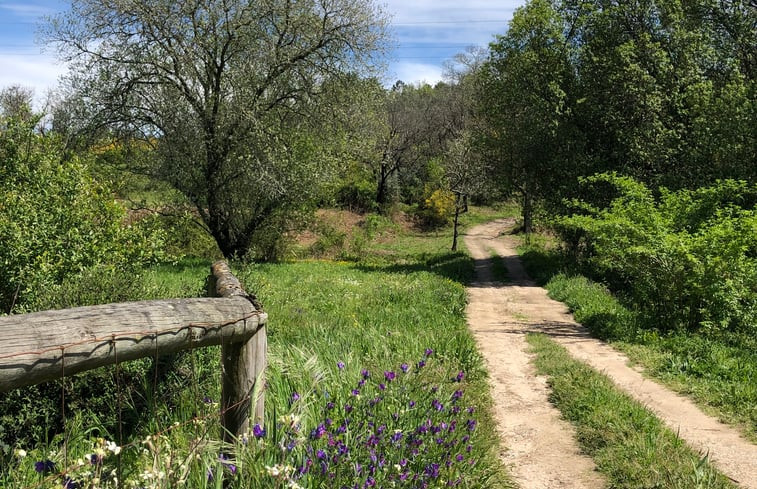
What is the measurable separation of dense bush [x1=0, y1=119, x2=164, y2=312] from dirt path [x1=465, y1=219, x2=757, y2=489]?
549 cm

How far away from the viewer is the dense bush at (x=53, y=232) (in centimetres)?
767

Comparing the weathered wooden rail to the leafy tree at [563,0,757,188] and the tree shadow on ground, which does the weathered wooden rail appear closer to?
the tree shadow on ground

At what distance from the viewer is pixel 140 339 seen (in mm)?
2688

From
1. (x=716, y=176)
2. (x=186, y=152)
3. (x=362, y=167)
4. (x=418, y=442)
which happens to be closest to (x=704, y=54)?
(x=716, y=176)

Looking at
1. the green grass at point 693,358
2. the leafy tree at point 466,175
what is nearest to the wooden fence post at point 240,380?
the green grass at point 693,358

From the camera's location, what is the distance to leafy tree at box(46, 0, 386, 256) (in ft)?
→ 59.1

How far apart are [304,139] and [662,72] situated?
1233 centimetres

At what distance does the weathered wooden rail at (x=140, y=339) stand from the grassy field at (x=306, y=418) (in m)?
0.24

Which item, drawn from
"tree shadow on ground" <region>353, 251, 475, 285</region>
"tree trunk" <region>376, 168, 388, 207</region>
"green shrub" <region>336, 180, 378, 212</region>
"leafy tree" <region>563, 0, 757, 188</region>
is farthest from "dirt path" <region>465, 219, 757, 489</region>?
"tree trunk" <region>376, 168, 388, 207</region>

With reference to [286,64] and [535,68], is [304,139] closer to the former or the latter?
[286,64]

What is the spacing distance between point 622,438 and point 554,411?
3.61 feet

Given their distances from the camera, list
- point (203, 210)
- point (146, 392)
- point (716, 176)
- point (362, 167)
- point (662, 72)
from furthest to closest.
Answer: point (362, 167)
point (203, 210)
point (662, 72)
point (716, 176)
point (146, 392)

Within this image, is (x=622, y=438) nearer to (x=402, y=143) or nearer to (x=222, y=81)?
(x=222, y=81)

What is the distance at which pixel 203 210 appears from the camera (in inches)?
843
